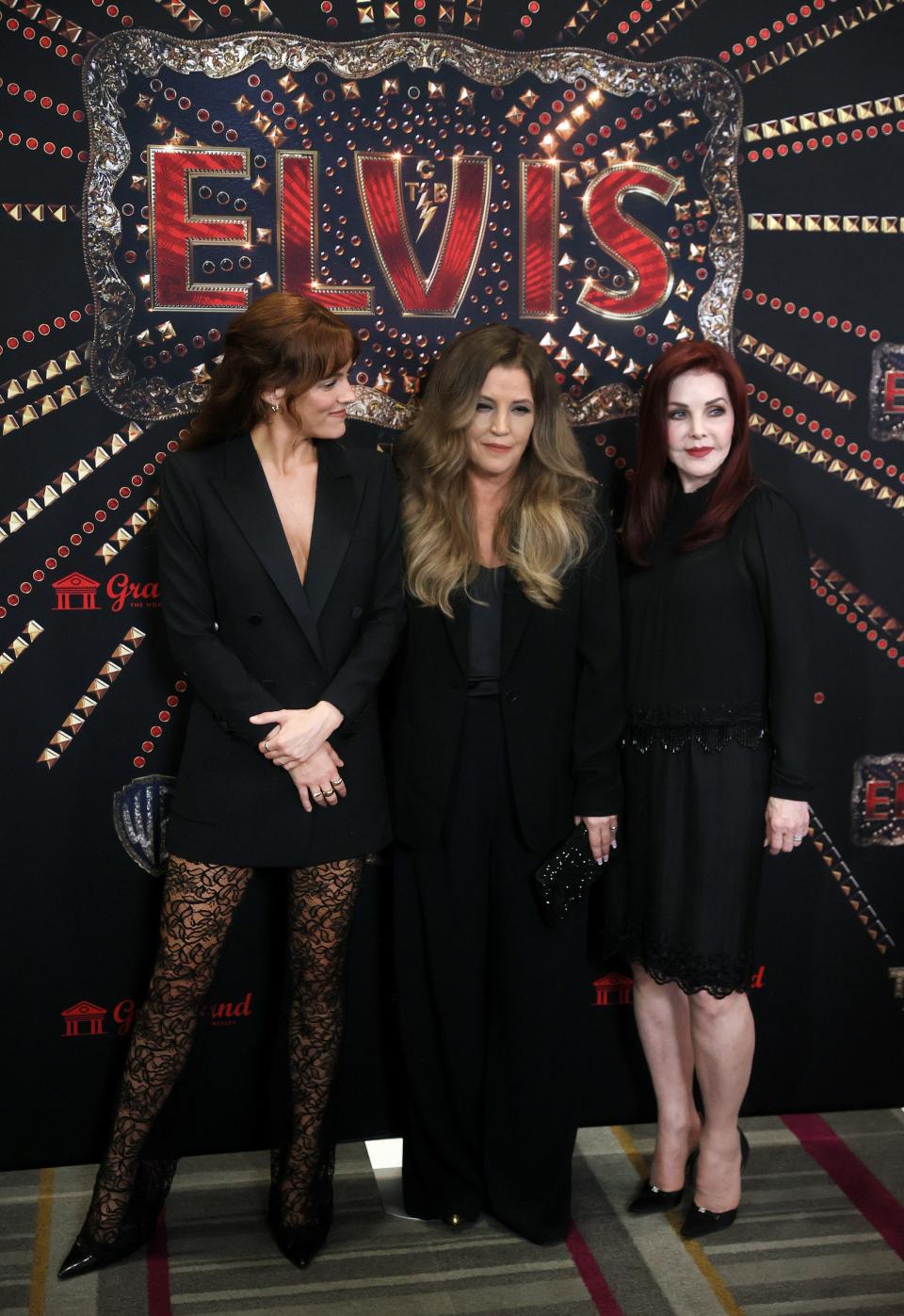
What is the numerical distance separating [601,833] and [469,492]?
791mm

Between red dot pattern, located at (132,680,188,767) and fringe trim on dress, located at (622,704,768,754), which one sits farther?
red dot pattern, located at (132,680,188,767)

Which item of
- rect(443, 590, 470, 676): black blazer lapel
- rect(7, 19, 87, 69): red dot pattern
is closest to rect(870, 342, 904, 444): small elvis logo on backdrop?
rect(443, 590, 470, 676): black blazer lapel

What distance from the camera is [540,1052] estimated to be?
299 cm

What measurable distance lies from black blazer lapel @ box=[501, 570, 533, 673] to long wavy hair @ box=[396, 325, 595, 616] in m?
0.02

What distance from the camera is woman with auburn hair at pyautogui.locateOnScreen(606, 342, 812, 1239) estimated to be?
2.85m

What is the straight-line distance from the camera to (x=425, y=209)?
122 inches

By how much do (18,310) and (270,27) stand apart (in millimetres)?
842

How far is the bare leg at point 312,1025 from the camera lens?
285cm

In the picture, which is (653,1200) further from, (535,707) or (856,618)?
(856,618)

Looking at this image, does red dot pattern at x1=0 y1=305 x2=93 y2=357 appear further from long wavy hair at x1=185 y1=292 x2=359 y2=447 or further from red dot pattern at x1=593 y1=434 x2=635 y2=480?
red dot pattern at x1=593 y1=434 x2=635 y2=480

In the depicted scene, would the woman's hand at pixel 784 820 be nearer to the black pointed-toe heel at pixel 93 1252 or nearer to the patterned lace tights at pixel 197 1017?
the patterned lace tights at pixel 197 1017

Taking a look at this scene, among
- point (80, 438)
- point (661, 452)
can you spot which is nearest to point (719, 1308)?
point (661, 452)

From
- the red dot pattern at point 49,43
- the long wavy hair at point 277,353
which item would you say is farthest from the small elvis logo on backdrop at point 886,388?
the red dot pattern at point 49,43

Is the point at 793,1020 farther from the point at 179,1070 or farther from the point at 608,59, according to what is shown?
the point at 608,59
